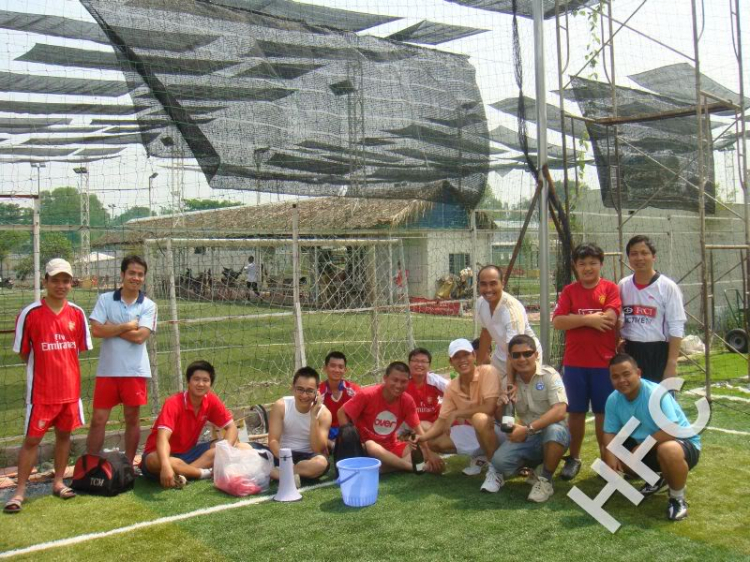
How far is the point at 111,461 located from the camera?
15.0 ft

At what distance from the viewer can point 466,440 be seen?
494 centimetres

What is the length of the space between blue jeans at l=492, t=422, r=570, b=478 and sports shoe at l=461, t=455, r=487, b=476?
399 mm

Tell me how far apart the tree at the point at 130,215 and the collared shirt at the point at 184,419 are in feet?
5.32

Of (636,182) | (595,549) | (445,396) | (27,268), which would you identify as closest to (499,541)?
(595,549)

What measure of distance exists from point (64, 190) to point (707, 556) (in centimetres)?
522

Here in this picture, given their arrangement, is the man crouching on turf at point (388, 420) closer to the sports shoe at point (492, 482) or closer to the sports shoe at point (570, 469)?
the sports shoe at point (492, 482)

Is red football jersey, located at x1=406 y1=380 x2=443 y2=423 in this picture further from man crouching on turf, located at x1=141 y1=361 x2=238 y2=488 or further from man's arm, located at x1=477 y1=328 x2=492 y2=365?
man crouching on turf, located at x1=141 y1=361 x2=238 y2=488

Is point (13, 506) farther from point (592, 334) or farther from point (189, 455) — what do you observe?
point (592, 334)

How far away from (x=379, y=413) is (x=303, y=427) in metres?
0.54

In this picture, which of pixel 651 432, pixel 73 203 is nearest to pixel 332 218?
pixel 73 203

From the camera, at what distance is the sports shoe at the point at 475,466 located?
15.6 feet

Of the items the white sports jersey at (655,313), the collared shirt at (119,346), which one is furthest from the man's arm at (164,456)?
the white sports jersey at (655,313)

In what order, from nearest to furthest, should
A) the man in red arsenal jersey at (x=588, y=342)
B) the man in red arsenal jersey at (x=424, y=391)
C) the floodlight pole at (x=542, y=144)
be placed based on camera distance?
1. the man in red arsenal jersey at (x=588, y=342)
2. the man in red arsenal jersey at (x=424, y=391)
3. the floodlight pole at (x=542, y=144)

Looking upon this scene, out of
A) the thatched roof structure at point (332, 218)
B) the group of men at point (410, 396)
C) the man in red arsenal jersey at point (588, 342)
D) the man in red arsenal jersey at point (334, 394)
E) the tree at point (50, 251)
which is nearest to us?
the group of men at point (410, 396)
